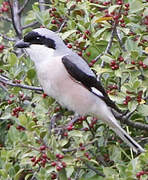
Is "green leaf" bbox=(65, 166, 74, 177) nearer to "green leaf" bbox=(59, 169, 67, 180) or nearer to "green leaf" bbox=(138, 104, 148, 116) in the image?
"green leaf" bbox=(59, 169, 67, 180)

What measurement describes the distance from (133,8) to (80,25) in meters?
0.27

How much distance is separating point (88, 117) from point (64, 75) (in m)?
0.26

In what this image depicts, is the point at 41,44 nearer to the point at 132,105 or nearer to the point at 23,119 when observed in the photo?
the point at 23,119

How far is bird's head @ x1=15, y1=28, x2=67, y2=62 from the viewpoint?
268cm

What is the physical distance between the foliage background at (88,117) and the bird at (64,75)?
5cm

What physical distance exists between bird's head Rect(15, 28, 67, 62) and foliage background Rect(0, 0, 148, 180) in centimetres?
6

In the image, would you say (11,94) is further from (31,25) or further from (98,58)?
(31,25)

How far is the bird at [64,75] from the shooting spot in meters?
2.57

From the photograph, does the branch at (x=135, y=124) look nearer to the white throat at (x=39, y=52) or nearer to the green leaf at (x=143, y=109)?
the green leaf at (x=143, y=109)

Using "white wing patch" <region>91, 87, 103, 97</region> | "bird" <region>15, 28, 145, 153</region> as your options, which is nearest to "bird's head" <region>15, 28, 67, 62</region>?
"bird" <region>15, 28, 145, 153</region>

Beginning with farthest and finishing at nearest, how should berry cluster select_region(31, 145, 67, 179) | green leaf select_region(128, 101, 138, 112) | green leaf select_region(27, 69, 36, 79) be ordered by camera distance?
green leaf select_region(27, 69, 36, 79)
green leaf select_region(128, 101, 138, 112)
berry cluster select_region(31, 145, 67, 179)

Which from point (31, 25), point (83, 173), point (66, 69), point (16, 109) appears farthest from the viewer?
point (31, 25)

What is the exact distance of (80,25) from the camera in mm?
2469

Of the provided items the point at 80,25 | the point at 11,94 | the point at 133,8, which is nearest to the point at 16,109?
the point at 11,94
